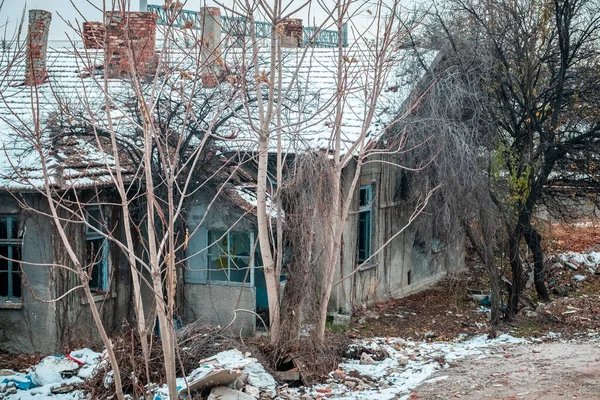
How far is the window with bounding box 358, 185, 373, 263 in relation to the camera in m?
16.5

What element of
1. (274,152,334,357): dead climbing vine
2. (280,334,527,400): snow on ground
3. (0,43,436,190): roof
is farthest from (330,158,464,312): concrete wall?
(274,152,334,357): dead climbing vine

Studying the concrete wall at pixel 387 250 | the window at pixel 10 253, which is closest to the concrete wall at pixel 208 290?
the concrete wall at pixel 387 250

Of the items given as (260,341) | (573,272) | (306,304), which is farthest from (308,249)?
(573,272)

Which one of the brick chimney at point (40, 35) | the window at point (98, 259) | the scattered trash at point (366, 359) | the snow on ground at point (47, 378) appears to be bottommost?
the snow on ground at point (47, 378)

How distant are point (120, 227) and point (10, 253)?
2.07m

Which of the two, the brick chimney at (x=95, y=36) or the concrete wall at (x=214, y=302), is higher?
the brick chimney at (x=95, y=36)

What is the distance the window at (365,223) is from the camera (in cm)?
1647

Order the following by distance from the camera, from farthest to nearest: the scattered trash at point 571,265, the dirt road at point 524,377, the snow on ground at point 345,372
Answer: the scattered trash at point 571,265
the snow on ground at point 345,372
the dirt road at point 524,377

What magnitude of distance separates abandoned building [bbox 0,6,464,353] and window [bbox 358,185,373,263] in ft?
0.07

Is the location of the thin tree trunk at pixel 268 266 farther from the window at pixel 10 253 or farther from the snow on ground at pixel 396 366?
the window at pixel 10 253

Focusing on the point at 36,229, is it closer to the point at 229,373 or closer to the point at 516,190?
the point at 229,373

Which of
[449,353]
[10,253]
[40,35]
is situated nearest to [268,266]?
[449,353]

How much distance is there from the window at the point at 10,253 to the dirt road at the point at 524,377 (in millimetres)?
7809

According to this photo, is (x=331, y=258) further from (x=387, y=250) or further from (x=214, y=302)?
(x=387, y=250)
